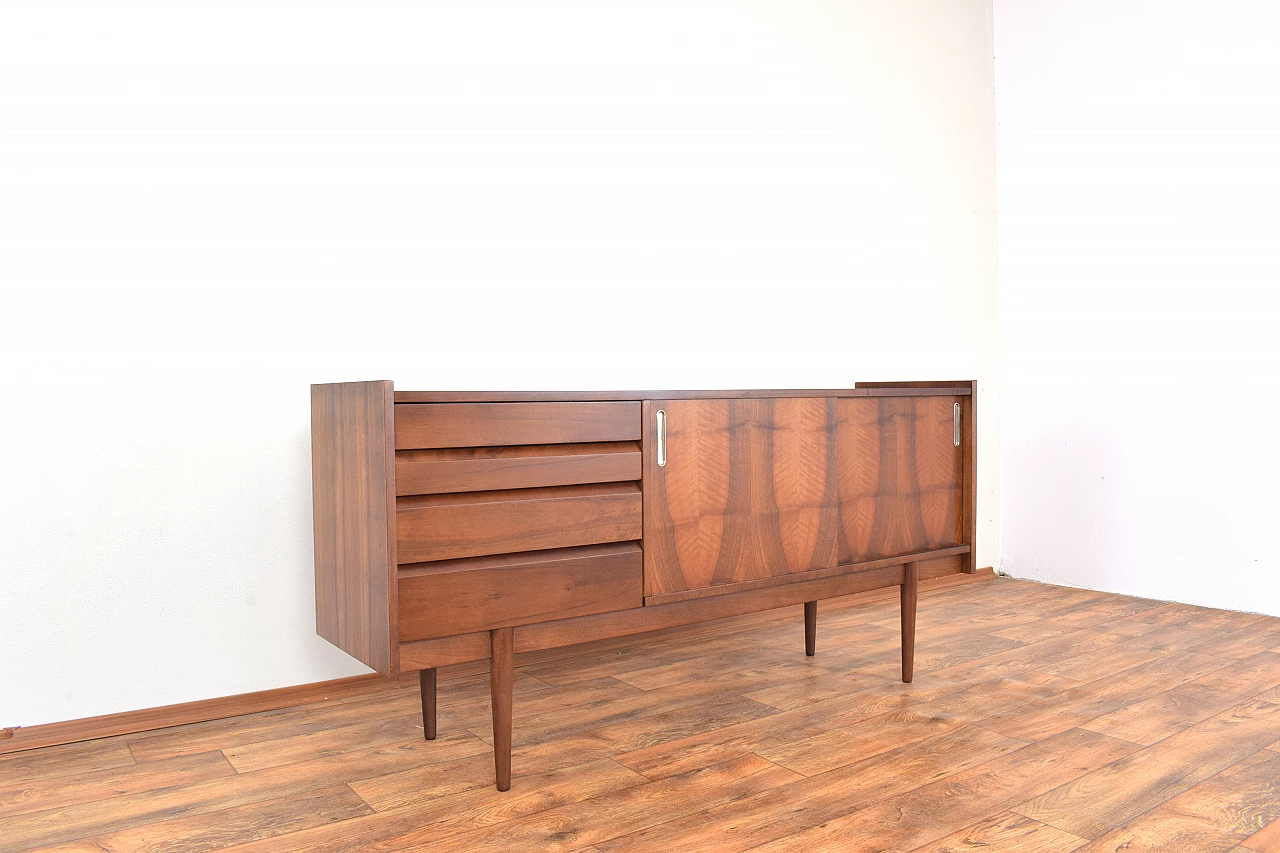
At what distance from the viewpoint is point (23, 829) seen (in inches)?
62.8

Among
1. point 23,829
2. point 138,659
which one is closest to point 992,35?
point 138,659

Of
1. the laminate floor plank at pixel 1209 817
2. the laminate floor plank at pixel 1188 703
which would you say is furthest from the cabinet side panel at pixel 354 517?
the laminate floor plank at pixel 1188 703

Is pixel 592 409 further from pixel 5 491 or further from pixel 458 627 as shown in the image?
pixel 5 491

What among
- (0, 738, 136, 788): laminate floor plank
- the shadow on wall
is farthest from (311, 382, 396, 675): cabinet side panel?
the shadow on wall

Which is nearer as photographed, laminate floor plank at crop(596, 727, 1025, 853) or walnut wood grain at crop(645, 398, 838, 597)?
laminate floor plank at crop(596, 727, 1025, 853)

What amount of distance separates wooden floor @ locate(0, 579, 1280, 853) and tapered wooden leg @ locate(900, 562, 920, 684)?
5 centimetres

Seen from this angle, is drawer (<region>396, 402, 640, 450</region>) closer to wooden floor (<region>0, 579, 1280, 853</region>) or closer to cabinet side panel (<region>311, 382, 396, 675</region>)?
cabinet side panel (<region>311, 382, 396, 675</region>)

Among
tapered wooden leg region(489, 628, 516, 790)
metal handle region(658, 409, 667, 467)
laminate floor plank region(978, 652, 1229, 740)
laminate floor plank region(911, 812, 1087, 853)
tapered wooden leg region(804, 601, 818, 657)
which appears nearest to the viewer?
laminate floor plank region(911, 812, 1087, 853)

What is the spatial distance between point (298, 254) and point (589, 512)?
0.99 m

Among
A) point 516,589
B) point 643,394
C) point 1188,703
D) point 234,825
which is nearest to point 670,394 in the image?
point 643,394

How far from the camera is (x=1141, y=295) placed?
11.1 feet

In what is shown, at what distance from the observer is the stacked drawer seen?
1662 mm

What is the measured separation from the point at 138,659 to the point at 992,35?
12.3 feet

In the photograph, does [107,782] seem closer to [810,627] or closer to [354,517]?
[354,517]
